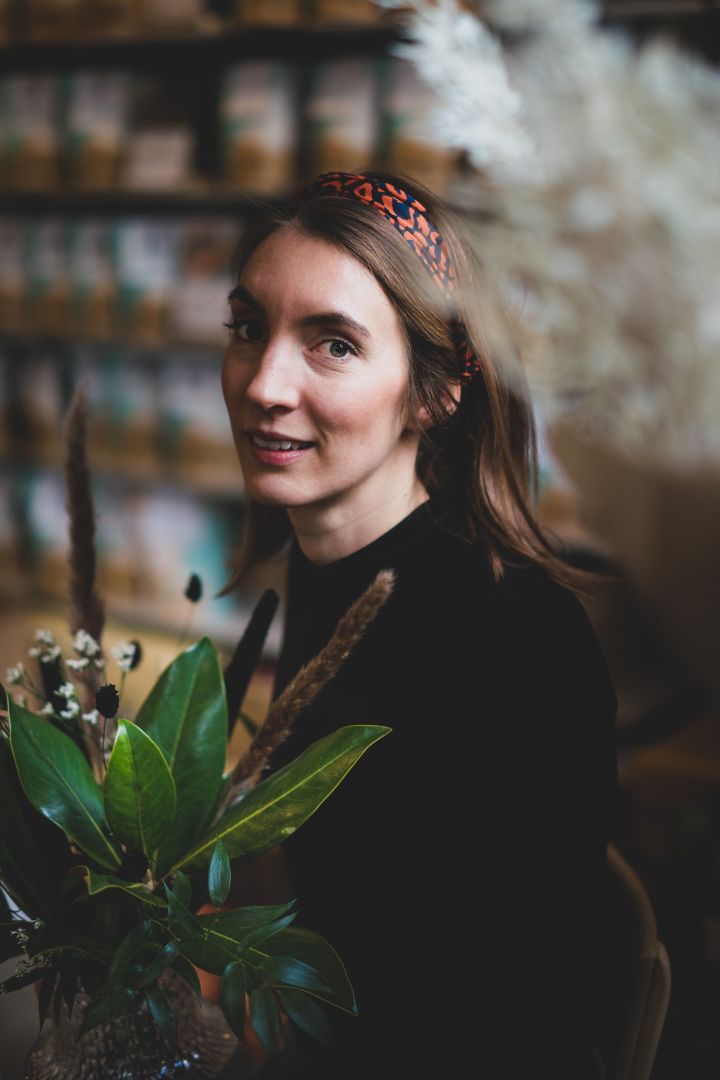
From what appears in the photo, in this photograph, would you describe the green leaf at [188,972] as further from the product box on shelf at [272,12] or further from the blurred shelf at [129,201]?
the product box on shelf at [272,12]

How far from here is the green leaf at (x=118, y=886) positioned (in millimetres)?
556

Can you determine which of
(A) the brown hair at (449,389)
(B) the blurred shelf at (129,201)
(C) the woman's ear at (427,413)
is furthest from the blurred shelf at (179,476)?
(C) the woman's ear at (427,413)

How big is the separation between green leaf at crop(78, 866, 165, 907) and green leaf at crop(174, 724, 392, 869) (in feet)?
0.16

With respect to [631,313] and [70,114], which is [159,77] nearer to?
[70,114]

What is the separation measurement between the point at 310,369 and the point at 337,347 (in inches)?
1.1

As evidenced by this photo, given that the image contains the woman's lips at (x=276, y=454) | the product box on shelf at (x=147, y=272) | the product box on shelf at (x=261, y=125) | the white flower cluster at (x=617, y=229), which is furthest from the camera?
the product box on shelf at (x=147, y=272)

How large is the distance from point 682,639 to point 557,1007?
53cm

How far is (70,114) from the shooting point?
2672 millimetres

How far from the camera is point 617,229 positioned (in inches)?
13.5

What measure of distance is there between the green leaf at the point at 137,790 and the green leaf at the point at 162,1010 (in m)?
0.08

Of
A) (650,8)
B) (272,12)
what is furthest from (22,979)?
(272,12)

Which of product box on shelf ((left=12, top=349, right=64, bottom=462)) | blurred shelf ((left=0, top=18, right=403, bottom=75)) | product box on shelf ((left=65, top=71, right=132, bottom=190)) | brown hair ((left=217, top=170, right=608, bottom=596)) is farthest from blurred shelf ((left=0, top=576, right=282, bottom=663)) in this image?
brown hair ((left=217, top=170, right=608, bottom=596))

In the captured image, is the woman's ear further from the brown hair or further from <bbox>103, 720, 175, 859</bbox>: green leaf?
<bbox>103, 720, 175, 859</bbox>: green leaf

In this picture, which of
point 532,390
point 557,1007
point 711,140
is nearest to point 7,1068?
point 557,1007
